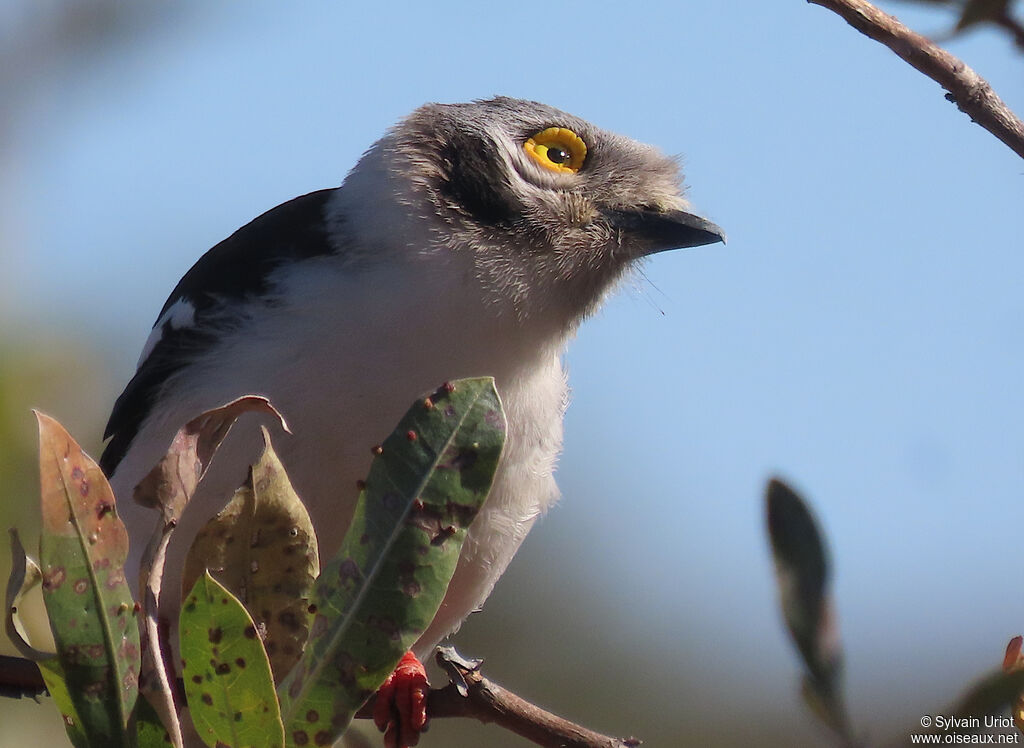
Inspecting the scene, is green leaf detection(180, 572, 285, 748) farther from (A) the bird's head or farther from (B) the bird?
(A) the bird's head

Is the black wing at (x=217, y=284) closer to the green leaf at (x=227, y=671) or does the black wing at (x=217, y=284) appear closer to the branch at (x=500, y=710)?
the branch at (x=500, y=710)

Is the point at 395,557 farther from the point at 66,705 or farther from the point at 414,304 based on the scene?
the point at 414,304

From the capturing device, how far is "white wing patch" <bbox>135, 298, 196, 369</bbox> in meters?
4.60

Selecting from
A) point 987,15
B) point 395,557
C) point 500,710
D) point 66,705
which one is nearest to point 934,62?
point 987,15

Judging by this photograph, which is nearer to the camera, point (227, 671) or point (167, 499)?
point (227, 671)

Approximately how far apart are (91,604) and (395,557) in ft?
1.50

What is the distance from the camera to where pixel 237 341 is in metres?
4.20

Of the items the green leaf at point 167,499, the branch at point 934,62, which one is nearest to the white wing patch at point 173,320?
the green leaf at point 167,499

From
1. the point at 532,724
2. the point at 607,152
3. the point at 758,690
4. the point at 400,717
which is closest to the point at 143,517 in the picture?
the point at 400,717

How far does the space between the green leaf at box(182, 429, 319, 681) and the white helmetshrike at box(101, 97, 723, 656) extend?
5.26ft

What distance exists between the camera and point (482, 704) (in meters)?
3.06

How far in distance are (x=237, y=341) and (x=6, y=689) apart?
Answer: 184 centimetres

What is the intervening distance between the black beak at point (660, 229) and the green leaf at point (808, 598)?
311 cm

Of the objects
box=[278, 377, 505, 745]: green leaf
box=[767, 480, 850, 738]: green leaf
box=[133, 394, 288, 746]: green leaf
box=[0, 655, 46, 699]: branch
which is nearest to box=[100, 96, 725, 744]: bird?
box=[0, 655, 46, 699]: branch
